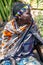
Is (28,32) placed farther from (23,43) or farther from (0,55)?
(0,55)

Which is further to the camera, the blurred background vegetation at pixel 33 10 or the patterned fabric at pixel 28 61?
the blurred background vegetation at pixel 33 10

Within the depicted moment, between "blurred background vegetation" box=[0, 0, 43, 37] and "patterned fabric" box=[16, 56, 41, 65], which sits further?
"blurred background vegetation" box=[0, 0, 43, 37]

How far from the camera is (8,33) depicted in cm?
351

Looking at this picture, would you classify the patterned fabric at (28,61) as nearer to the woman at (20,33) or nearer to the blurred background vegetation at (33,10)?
the woman at (20,33)

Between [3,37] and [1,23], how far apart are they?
0.85m

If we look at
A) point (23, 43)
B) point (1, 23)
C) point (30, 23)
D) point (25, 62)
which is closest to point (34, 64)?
point (25, 62)

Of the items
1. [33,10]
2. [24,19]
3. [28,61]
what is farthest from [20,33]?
[33,10]

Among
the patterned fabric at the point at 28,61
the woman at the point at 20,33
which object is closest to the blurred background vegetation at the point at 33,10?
the woman at the point at 20,33

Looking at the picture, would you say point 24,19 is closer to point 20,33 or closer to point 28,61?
point 20,33

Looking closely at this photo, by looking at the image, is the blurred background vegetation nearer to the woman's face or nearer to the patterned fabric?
the woman's face

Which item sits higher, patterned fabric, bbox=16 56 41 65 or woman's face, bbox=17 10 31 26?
woman's face, bbox=17 10 31 26

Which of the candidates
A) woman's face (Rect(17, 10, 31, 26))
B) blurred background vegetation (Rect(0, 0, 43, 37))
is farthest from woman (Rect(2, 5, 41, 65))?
blurred background vegetation (Rect(0, 0, 43, 37))

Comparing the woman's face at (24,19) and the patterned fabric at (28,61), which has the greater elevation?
the woman's face at (24,19)

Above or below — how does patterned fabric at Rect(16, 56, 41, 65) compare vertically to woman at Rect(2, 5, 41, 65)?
below
